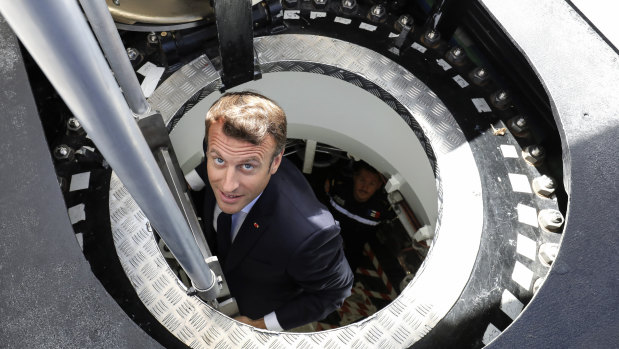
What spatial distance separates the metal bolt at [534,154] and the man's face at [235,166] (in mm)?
2010

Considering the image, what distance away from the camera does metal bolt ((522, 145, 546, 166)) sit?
150 inches

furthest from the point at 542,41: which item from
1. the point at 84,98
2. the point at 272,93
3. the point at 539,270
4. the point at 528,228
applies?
the point at 84,98

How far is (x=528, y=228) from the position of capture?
11.8 ft

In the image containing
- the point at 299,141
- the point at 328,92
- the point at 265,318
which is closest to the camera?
the point at 265,318

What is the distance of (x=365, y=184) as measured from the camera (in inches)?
287

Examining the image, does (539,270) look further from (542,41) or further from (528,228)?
(542,41)

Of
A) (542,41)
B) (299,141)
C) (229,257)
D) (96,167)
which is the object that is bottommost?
(299,141)

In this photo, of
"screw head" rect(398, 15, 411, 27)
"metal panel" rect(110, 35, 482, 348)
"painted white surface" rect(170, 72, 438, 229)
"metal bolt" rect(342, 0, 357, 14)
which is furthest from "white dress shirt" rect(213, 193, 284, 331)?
"screw head" rect(398, 15, 411, 27)

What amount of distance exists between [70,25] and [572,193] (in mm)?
2611

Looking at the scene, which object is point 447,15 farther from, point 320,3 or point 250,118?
point 250,118

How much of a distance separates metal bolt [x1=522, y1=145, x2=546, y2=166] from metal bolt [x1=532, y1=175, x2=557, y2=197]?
16 centimetres

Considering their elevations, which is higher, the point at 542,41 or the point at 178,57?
the point at 542,41

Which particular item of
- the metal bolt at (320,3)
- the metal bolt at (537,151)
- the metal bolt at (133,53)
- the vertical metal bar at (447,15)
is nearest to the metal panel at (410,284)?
the metal bolt at (133,53)

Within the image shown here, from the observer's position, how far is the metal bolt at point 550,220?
3523 mm
